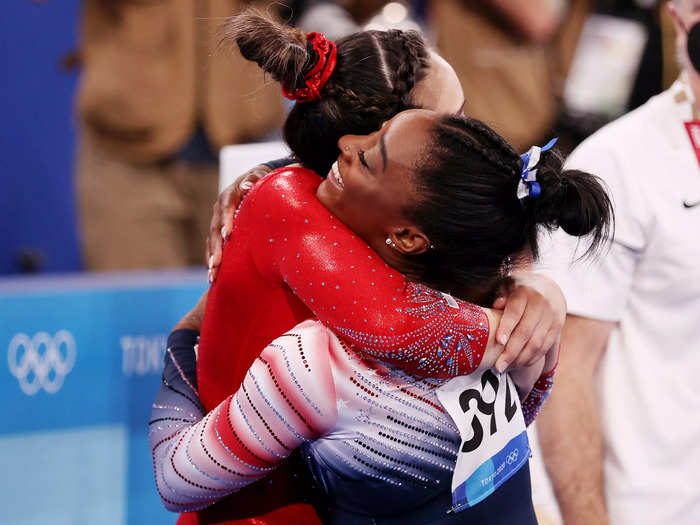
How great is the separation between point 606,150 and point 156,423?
0.91 metres

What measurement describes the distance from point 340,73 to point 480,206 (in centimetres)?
31

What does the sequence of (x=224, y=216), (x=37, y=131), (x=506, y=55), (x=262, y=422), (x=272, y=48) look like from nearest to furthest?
(x=262, y=422)
(x=272, y=48)
(x=224, y=216)
(x=37, y=131)
(x=506, y=55)

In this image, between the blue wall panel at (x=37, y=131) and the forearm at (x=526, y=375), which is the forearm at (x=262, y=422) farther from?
the blue wall panel at (x=37, y=131)

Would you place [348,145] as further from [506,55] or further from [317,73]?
[506,55]

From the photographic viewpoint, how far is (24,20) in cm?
374

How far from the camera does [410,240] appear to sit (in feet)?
3.57

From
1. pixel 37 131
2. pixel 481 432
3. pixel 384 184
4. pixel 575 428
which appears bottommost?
pixel 37 131

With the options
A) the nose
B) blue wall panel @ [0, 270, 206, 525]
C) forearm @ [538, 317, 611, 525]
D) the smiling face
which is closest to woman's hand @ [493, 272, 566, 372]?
the smiling face

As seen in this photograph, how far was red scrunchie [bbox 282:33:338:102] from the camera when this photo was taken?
4.02 ft

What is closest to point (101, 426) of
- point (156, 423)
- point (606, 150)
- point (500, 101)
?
point (156, 423)

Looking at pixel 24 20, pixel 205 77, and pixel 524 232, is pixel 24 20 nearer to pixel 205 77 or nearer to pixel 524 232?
pixel 205 77

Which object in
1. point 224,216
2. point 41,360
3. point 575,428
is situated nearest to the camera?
point 224,216

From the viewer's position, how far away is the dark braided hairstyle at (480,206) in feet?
3.44

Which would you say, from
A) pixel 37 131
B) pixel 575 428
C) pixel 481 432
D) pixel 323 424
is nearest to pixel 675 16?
pixel 575 428
